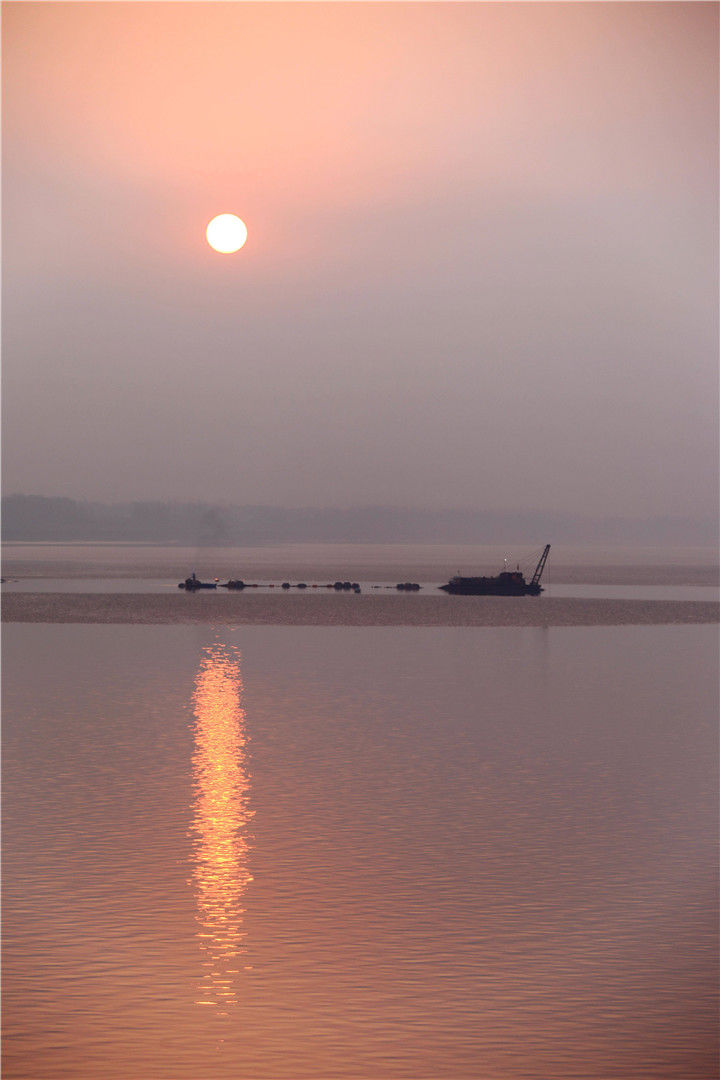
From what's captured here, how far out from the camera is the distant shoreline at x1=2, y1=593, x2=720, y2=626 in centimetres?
9331

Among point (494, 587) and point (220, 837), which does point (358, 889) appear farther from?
point (494, 587)

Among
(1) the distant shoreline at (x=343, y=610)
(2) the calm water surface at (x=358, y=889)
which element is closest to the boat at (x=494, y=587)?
(1) the distant shoreline at (x=343, y=610)

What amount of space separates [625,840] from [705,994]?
7.94 metres

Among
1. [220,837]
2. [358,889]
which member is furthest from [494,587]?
[358,889]

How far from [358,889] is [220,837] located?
13.1 feet

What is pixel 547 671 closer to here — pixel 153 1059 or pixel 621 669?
pixel 621 669

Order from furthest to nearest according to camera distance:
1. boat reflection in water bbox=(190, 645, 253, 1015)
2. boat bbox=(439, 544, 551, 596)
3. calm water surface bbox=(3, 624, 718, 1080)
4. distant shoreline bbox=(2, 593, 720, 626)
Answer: boat bbox=(439, 544, 551, 596) < distant shoreline bbox=(2, 593, 720, 626) < boat reflection in water bbox=(190, 645, 253, 1015) < calm water surface bbox=(3, 624, 718, 1080)

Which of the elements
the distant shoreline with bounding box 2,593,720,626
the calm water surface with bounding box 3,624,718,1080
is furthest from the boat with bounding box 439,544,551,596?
the calm water surface with bounding box 3,624,718,1080

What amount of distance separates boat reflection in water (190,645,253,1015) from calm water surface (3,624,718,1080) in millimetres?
69

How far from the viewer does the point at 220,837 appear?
2239 centimetres

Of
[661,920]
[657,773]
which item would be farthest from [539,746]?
[661,920]

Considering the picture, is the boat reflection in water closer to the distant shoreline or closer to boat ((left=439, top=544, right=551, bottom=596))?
the distant shoreline

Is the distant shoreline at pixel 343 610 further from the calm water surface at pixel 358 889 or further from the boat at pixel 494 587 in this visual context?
the calm water surface at pixel 358 889

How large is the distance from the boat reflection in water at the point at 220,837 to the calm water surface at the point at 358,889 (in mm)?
69
